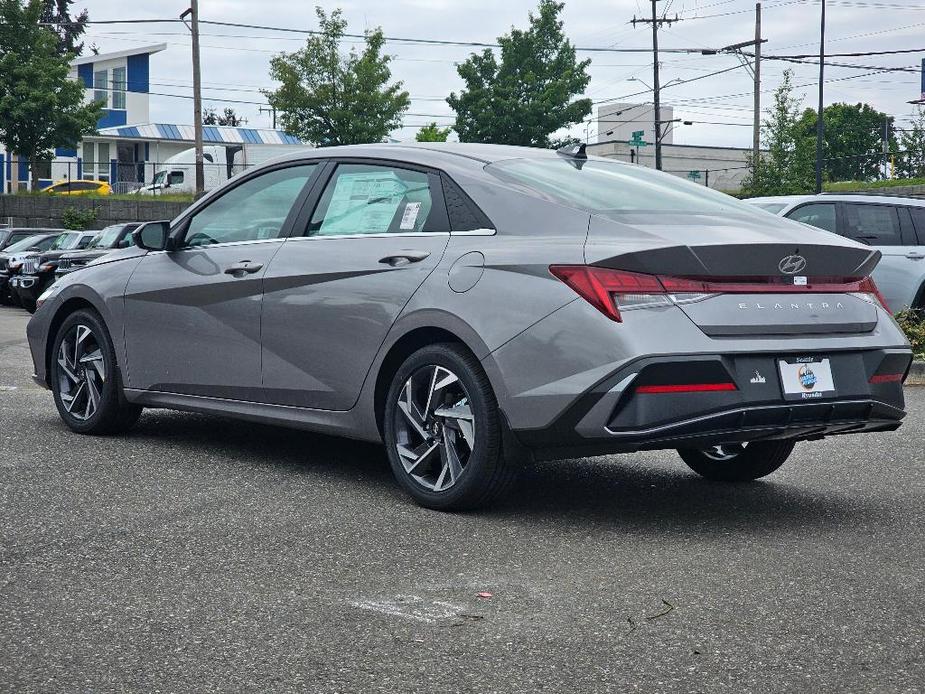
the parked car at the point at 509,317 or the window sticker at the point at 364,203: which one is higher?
the window sticker at the point at 364,203

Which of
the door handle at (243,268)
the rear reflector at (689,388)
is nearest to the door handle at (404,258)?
the door handle at (243,268)

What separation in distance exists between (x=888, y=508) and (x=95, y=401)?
4.17 m

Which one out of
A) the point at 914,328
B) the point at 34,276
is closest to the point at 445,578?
the point at 914,328

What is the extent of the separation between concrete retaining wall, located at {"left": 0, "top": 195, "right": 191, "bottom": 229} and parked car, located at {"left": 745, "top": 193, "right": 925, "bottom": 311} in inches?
1204

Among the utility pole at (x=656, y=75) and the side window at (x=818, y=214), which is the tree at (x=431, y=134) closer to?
the utility pole at (x=656, y=75)

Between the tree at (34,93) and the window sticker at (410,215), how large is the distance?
41.0 meters

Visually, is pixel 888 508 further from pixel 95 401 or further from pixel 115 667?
pixel 95 401

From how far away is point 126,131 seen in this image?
204 feet

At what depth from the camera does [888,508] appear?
5656mm

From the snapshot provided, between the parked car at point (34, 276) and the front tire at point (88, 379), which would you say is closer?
the front tire at point (88, 379)

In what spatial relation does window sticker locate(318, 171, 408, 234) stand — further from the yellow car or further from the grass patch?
the yellow car

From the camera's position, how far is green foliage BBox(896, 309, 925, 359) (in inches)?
496

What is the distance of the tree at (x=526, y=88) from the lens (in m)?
57.7

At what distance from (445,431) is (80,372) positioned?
2.93 metres
